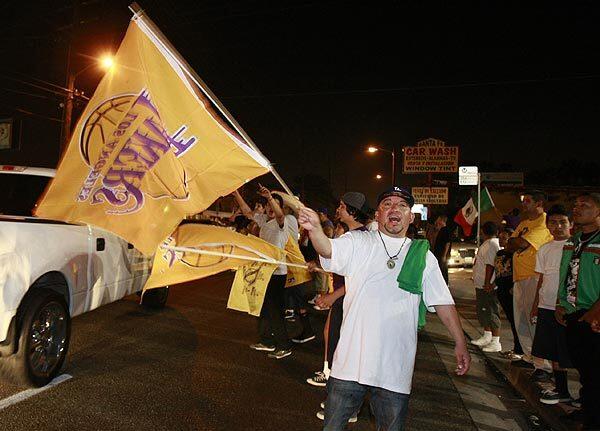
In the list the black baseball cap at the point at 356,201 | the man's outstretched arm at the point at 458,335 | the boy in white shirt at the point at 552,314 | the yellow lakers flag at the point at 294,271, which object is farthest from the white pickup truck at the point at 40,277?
the boy in white shirt at the point at 552,314

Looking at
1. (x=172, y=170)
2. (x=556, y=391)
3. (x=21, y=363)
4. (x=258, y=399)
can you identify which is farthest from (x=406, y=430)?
(x=21, y=363)

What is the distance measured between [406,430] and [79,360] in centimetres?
368

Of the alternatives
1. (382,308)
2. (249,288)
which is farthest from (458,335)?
(249,288)

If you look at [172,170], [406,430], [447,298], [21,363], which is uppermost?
[172,170]

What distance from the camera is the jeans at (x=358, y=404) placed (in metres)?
2.94

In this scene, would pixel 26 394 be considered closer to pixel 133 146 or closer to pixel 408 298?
pixel 133 146

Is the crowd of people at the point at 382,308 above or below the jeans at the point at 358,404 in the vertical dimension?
above

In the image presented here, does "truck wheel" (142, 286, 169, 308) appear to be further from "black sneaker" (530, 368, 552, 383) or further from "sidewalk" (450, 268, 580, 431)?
"black sneaker" (530, 368, 552, 383)

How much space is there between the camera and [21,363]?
15.2 feet

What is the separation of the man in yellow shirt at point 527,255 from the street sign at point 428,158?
46.0 ft

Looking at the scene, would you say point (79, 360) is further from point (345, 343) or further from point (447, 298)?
point (447, 298)

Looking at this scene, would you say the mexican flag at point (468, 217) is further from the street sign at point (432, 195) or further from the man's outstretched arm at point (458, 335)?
the man's outstretched arm at point (458, 335)

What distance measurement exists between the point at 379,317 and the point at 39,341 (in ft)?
11.6

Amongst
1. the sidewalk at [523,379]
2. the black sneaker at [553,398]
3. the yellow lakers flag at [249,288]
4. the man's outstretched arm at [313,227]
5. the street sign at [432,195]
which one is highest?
the street sign at [432,195]
